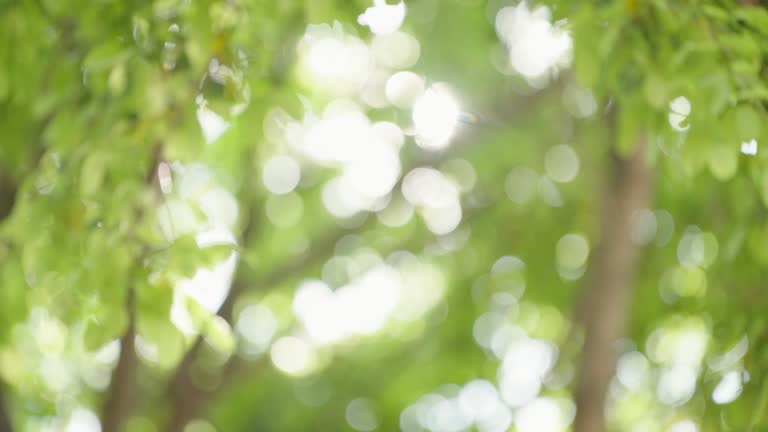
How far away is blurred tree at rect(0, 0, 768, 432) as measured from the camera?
239 cm

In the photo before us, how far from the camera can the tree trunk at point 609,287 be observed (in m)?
3.85

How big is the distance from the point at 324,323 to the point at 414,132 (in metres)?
1.86

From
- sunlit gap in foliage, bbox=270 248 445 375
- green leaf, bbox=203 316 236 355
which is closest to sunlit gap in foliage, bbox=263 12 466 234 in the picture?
sunlit gap in foliage, bbox=270 248 445 375

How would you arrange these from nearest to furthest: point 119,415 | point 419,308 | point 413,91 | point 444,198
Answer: point 119,415
point 413,91
point 444,198
point 419,308

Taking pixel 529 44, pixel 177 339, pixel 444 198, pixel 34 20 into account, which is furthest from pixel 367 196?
pixel 177 339

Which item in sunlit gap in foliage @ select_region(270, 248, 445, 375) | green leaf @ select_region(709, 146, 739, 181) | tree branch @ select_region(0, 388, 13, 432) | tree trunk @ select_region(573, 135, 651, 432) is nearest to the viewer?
green leaf @ select_region(709, 146, 739, 181)

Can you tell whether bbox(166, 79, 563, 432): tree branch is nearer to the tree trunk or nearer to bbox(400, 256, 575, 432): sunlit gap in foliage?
the tree trunk

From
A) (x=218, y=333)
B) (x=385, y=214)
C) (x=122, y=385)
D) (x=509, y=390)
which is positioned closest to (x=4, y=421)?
(x=122, y=385)

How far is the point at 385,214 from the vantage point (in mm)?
5383

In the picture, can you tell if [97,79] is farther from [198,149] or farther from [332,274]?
[332,274]

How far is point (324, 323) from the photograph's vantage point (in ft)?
19.9

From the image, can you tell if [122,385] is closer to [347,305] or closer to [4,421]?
[4,421]

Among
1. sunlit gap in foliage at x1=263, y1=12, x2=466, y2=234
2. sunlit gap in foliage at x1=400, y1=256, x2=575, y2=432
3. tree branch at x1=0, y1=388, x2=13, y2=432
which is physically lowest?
sunlit gap in foliage at x1=400, y1=256, x2=575, y2=432

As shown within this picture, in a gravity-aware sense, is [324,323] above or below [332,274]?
below
